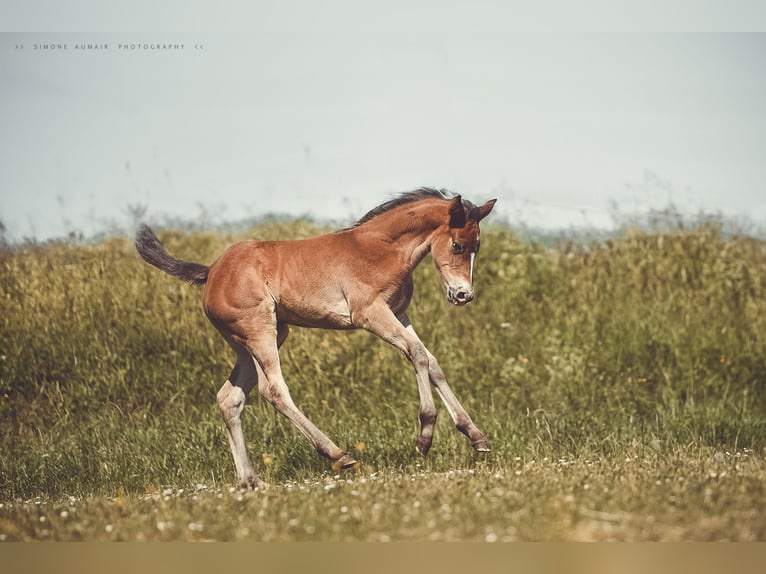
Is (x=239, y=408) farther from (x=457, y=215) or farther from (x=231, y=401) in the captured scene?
(x=457, y=215)

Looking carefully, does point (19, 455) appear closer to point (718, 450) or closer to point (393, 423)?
point (393, 423)

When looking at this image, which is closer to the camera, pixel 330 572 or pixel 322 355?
pixel 330 572

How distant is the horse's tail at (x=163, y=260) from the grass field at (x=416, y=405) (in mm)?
1408

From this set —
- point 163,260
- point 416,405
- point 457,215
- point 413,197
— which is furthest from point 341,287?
point 416,405

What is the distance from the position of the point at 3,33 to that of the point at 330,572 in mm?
4778

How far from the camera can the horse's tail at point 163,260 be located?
6.67 metres

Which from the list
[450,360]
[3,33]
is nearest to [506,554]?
[450,360]

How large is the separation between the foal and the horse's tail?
0.50 feet

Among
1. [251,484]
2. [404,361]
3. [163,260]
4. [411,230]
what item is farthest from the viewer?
[404,361]

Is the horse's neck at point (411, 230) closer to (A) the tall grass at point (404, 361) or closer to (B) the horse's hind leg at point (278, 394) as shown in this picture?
(B) the horse's hind leg at point (278, 394)

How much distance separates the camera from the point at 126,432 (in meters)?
8.14

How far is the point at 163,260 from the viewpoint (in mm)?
6695

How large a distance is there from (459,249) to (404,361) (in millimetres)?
3406

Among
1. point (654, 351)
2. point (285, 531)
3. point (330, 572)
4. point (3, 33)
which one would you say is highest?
point (3, 33)
